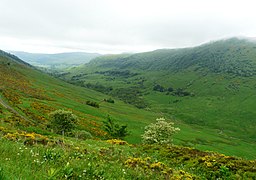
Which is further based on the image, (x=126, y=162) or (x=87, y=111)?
(x=87, y=111)

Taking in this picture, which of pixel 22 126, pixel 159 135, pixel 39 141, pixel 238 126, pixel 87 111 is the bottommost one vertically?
pixel 238 126

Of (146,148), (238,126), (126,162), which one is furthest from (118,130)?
(238,126)

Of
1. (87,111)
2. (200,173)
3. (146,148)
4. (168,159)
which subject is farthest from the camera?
(87,111)

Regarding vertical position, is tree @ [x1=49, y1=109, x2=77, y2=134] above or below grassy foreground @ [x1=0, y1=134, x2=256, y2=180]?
below

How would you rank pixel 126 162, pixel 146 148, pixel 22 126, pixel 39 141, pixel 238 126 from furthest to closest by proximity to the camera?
pixel 238 126 < pixel 22 126 < pixel 146 148 < pixel 39 141 < pixel 126 162

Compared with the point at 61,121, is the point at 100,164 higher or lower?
higher

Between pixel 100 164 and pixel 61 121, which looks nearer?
pixel 100 164

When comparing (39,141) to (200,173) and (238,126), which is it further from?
(238,126)

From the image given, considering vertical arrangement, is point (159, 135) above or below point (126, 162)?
below

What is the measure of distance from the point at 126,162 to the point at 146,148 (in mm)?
9993

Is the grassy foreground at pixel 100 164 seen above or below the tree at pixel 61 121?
above

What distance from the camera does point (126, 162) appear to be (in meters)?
13.6

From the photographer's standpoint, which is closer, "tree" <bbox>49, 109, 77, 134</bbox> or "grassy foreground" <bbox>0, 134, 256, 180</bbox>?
"grassy foreground" <bbox>0, 134, 256, 180</bbox>

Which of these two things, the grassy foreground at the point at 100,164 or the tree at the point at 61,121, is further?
the tree at the point at 61,121
